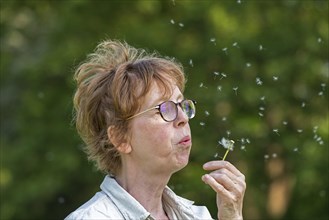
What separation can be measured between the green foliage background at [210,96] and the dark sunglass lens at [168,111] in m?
7.89

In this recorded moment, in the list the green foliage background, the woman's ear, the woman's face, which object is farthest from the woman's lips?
the green foliage background

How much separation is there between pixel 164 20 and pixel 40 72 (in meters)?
2.07

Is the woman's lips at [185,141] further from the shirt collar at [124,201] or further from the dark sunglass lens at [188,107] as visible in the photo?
the shirt collar at [124,201]

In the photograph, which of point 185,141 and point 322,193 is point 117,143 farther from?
point 322,193

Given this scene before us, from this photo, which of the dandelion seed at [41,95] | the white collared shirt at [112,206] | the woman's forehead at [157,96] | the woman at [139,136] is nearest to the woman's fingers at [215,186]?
the woman at [139,136]

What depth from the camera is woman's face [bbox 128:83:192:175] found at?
3.80 m

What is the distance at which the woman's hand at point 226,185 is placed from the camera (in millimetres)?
3752

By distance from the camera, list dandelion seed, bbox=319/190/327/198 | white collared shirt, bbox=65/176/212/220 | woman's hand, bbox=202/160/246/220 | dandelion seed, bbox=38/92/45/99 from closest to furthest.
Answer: white collared shirt, bbox=65/176/212/220, woman's hand, bbox=202/160/246/220, dandelion seed, bbox=319/190/327/198, dandelion seed, bbox=38/92/45/99

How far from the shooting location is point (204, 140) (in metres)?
12.8

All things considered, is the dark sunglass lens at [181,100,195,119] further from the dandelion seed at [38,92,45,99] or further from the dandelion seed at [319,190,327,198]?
the dandelion seed at [38,92,45,99]

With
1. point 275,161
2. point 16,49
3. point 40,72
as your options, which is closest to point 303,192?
point 275,161

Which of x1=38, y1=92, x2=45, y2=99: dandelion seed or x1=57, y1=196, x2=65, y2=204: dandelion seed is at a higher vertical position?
x1=38, y1=92, x2=45, y2=99: dandelion seed

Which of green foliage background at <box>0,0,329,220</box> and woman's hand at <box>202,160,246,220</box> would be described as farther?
green foliage background at <box>0,0,329,220</box>

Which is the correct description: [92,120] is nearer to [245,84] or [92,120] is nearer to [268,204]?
[245,84]
